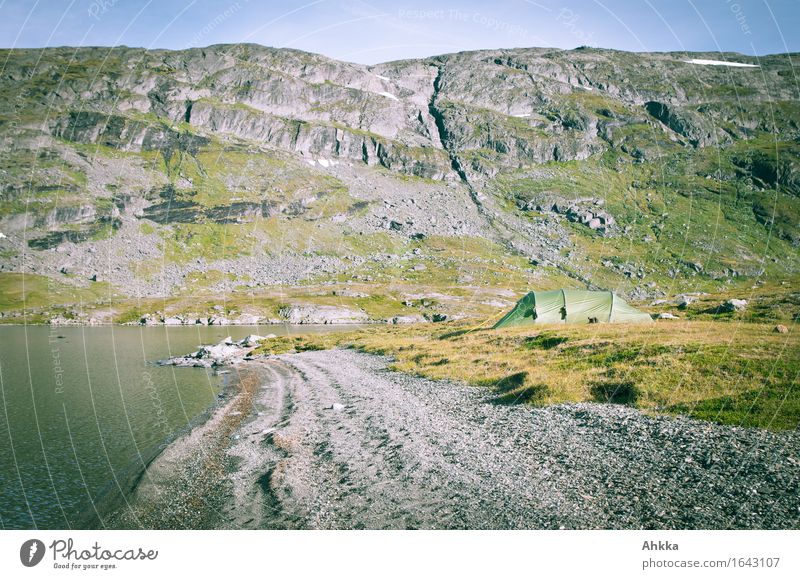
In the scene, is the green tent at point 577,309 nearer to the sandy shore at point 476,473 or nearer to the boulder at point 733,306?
the boulder at point 733,306

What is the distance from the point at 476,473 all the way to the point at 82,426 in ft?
80.6

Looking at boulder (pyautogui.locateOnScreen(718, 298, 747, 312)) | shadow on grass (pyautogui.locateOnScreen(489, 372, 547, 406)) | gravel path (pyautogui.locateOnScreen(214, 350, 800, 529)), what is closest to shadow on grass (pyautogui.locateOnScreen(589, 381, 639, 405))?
gravel path (pyautogui.locateOnScreen(214, 350, 800, 529))

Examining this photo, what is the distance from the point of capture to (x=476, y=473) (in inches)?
557

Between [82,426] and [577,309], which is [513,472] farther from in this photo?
[577,309]

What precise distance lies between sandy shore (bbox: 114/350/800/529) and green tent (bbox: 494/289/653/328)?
2497 centimetres

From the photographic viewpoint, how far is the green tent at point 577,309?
45.3m

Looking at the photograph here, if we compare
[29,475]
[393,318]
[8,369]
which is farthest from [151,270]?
[29,475]

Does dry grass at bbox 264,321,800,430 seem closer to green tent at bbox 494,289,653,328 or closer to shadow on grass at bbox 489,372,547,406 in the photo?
shadow on grass at bbox 489,372,547,406

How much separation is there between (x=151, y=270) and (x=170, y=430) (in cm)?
17329

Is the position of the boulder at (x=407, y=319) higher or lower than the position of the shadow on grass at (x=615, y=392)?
lower

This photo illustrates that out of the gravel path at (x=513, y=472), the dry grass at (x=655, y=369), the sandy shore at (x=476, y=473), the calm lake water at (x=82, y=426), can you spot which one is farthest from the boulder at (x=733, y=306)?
the calm lake water at (x=82, y=426)

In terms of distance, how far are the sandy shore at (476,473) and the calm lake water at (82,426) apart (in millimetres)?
1948
